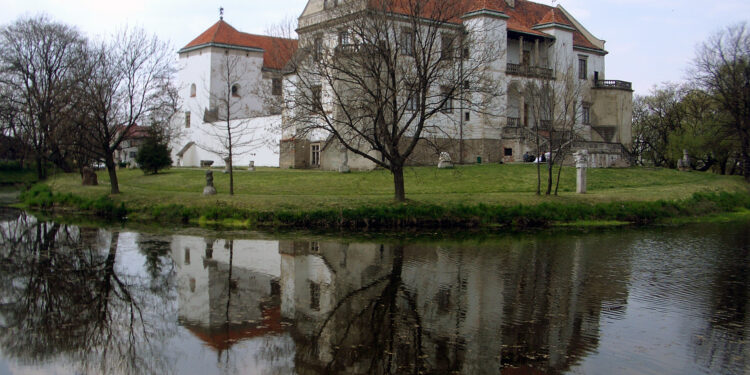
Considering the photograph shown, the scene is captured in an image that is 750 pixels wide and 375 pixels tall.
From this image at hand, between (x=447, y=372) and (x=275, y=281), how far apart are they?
249 inches

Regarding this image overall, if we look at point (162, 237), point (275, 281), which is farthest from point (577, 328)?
point (162, 237)

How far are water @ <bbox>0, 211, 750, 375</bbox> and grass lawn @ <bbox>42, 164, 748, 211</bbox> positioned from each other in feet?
21.3

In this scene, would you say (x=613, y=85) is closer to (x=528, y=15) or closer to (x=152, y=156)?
(x=528, y=15)

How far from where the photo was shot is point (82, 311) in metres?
11.0

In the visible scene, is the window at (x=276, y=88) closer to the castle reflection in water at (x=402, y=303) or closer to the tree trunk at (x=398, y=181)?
the tree trunk at (x=398, y=181)

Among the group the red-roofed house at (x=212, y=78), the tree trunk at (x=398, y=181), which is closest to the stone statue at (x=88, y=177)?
the tree trunk at (x=398, y=181)

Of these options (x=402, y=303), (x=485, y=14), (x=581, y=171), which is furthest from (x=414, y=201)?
(x=485, y=14)

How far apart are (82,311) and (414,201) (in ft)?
50.6

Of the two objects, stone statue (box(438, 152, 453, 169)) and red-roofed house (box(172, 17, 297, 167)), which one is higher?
red-roofed house (box(172, 17, 297, 167))

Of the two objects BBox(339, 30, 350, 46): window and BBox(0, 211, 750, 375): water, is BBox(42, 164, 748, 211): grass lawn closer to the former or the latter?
BBox(339, 30, 350, 46): window

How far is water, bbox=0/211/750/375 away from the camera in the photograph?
28.0 feet

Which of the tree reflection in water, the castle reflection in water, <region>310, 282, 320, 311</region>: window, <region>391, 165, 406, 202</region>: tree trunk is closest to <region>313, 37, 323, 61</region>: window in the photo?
<region>391, 165, 406, 202</region>: tree trunk

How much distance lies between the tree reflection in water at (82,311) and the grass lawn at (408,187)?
9097 millimetres

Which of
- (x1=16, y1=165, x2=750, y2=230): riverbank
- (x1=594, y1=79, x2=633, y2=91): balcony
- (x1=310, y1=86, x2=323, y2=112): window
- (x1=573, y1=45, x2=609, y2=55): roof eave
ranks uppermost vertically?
(x1=573, y1=45, x2=609, y2=55): roof eave
